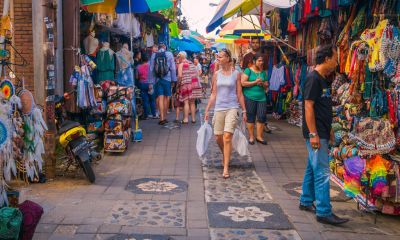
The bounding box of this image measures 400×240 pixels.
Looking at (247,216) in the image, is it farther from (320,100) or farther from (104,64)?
(104,64)

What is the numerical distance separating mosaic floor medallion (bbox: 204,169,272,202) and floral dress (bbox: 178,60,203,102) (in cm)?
499

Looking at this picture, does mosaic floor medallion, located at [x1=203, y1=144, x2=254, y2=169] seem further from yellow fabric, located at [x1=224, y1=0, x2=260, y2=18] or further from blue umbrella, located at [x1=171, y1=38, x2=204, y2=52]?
blue umbrella, located at [x1=171, y1=38, x2=204, y2=52]

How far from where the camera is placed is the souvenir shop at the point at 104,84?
866 cm

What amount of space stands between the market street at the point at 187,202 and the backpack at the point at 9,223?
0.92m

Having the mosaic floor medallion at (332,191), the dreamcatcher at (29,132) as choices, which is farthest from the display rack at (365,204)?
the dreamcatcher at (29,132)

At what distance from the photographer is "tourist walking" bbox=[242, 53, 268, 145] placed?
9.61m

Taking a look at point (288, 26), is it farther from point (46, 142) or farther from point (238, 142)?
point (46, 142)

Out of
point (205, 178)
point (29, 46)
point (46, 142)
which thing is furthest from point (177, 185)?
point (29, 46)

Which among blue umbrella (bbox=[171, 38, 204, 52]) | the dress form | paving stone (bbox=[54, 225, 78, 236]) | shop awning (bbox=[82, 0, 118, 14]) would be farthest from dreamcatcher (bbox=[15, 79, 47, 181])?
blue umbrella (bbox=[171, 38, 204, 52])

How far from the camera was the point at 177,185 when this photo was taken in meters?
6.89

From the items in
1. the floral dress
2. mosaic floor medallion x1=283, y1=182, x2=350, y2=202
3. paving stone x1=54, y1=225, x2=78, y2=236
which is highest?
the floral dress

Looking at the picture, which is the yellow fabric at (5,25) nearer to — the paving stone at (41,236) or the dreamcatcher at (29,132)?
the dreamcatcher at (29,132)

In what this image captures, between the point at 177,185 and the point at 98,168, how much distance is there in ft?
5.64

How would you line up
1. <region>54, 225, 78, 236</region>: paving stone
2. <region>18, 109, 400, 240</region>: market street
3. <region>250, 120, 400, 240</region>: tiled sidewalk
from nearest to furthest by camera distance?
1. <region>54, 225, 78, 236</region>: paving stone
2. <region>18, 109, 400, 240</region>: market street
3. <region>250, 120, 400, 240</region>: tiled sidewalk
